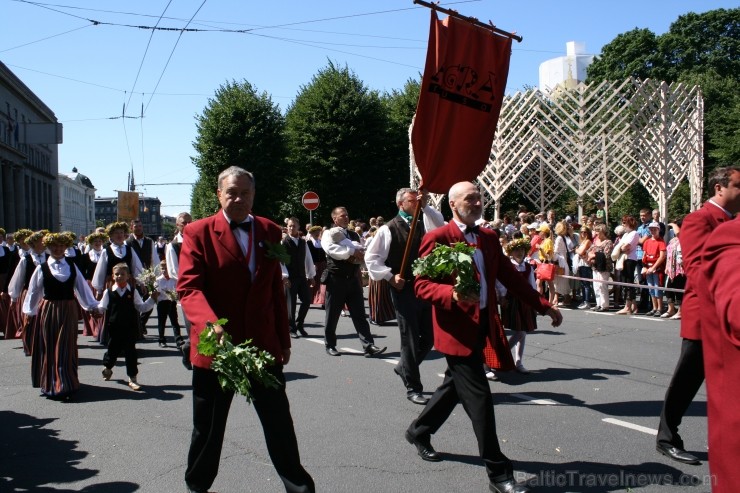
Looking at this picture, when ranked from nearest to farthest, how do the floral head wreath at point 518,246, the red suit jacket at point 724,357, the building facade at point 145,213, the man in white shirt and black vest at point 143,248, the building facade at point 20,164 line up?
the red suit jacket at point 724,357, the floral head wreath at point 518,246, the man in white shirt and black vest at point 143,248, the building facade at point 20,164, the building facade at point 145,213

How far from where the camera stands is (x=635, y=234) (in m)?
14.4

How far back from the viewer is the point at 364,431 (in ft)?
19.7

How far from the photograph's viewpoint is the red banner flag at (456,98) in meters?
6.89

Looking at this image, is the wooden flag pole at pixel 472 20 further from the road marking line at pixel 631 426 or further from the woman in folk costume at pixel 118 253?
the woman in folk costume at pixel 118 253

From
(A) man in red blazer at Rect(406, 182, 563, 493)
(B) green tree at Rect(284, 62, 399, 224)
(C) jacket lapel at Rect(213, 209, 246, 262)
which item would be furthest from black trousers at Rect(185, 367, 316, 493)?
(B) green tree at Rect(284, 62, 399, 224)

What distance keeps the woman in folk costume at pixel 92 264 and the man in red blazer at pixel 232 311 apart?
7936mm

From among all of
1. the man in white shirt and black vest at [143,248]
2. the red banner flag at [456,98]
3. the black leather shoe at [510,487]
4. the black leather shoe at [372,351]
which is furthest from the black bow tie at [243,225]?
the man in white shirt and black vest at [143,248]

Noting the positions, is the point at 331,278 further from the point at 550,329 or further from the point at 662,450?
the point at 662,450

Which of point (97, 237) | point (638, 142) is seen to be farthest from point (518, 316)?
point (638, 142)

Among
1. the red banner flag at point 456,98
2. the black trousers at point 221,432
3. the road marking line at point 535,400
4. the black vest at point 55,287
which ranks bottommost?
the road marking line at point 535,400

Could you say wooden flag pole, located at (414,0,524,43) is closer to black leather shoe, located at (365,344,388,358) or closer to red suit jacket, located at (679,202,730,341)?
red suit jacket, located at (679,202,730,341)

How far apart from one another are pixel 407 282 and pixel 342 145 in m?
33.2

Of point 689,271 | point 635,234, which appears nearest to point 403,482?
point 689,271

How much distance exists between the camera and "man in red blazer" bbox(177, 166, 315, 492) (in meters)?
4.03
